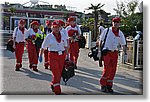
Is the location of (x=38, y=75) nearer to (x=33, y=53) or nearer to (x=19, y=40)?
(x=33, y=53)

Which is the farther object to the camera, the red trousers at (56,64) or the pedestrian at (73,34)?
the pedestrian at (73,34)

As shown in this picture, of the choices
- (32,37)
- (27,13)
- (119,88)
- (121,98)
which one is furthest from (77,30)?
(27,13)

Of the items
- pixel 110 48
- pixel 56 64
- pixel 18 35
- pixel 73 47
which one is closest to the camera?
pixel 56 64

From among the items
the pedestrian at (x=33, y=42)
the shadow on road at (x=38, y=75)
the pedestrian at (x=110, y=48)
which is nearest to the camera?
the pedestrian at (x=110, y=48)

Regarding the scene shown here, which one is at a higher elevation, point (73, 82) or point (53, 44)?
point (53, 44)

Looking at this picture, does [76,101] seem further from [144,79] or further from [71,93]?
[144,79]

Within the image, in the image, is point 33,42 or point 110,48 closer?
point 110,48

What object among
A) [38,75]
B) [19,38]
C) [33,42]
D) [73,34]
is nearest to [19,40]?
[19,38]

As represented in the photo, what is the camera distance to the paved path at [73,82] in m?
7.12

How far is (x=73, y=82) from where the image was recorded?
8.14 m

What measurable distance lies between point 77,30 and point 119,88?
2.83 metres

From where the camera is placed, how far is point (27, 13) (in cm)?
2603

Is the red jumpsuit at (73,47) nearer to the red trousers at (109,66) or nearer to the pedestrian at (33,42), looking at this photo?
the pedestrian at (33,42)

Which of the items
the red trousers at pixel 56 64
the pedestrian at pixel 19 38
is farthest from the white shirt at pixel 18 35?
the red trousers at pixel 56 64
